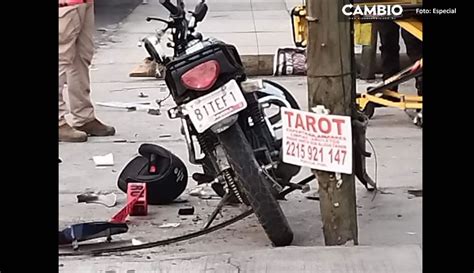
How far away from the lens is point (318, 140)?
4.48 meters

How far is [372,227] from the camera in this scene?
5555mm

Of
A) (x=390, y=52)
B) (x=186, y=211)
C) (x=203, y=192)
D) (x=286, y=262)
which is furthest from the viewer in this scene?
(x=390, y=52)

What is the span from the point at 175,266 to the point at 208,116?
91cm

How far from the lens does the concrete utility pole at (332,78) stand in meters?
4.44

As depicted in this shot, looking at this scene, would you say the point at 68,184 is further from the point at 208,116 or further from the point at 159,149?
the point at 208,116

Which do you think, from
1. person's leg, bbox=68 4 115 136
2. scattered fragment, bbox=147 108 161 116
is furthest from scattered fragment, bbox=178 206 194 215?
scattered fragment, bbox=147 108 161 116

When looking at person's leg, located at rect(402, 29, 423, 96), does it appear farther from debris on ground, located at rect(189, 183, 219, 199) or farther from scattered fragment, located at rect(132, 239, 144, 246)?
scattered fragment, located at rect(132, 239, 144, 246)

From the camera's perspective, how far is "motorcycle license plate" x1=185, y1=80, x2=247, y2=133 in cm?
498

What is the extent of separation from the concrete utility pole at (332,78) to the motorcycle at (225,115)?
0.44 m

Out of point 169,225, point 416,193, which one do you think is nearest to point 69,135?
point 169,225

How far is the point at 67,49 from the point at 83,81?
0.34 m

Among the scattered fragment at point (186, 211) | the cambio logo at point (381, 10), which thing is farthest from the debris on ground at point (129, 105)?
the scattered fragment at point (186, 211)

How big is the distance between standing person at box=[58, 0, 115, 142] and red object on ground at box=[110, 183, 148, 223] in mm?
2071

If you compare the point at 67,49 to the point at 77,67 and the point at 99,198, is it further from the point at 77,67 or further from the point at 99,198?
the point at 99,198
